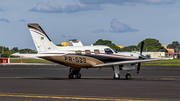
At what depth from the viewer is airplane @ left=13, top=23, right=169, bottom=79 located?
89.0ft

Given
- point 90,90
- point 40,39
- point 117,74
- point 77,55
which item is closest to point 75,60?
point 77,55

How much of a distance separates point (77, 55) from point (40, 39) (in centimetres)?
392

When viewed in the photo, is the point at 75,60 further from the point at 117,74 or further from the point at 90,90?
the point at 90,90

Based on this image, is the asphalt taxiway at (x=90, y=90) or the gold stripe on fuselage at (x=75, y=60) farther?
the gold stripe on fuselage at (x=75, y=60)

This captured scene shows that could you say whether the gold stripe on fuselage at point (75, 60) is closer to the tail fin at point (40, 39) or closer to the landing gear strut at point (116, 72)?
the tail fin at point (40, 39)

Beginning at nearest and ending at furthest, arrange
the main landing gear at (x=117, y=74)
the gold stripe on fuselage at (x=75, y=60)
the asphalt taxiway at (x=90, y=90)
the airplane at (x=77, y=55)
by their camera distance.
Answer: the asphalt taxiway at (x=90, y=90), the gold stripe on fuselage at (x=75, y=60), the airplane at (x=77, y=55), the main landing gear at (x=117, y=74)

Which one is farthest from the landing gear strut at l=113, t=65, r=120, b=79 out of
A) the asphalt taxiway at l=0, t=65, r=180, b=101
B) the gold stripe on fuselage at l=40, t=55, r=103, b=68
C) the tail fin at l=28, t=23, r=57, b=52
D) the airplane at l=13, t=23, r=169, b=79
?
the tail fin at l=28, t=23, r=57, b=52

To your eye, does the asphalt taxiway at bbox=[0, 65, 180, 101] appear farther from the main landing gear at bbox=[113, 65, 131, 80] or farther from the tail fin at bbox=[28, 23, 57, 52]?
the tail fin at bbox=[28, 23, 57, 52]

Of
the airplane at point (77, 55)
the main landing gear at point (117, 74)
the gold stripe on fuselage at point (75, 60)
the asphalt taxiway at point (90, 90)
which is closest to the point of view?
the asphalt taxiway at point (90, 90)

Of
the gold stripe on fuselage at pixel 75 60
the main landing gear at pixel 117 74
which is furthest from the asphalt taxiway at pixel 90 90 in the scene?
the gold stripe on fuselage at pixel 75 60

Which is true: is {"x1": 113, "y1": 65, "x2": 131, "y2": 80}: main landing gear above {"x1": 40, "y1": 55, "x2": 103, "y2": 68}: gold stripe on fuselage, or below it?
below

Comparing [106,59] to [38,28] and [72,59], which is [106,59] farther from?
[38,28]

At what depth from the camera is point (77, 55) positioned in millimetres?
27359

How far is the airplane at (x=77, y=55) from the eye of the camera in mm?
27125
